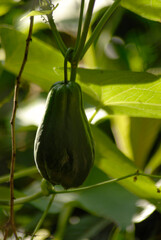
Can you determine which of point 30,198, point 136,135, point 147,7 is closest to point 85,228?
point 136,135

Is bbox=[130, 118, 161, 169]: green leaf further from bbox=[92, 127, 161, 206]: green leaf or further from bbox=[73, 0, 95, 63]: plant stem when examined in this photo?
bbox=[73, 0, 95, 63]: plant stem

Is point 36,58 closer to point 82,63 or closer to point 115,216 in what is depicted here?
point 115,216

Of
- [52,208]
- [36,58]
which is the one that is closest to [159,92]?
[36,58]

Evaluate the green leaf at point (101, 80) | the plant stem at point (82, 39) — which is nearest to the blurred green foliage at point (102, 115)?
the green leaf at point (101, 80)

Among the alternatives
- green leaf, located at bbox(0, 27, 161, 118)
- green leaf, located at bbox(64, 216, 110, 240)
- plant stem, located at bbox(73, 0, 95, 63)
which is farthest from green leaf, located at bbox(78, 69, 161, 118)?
green leaf, located at bbox(64, 216, 110, 240)

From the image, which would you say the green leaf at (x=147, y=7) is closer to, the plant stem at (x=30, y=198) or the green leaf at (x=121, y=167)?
the green leaf at (x=121, y=167)
